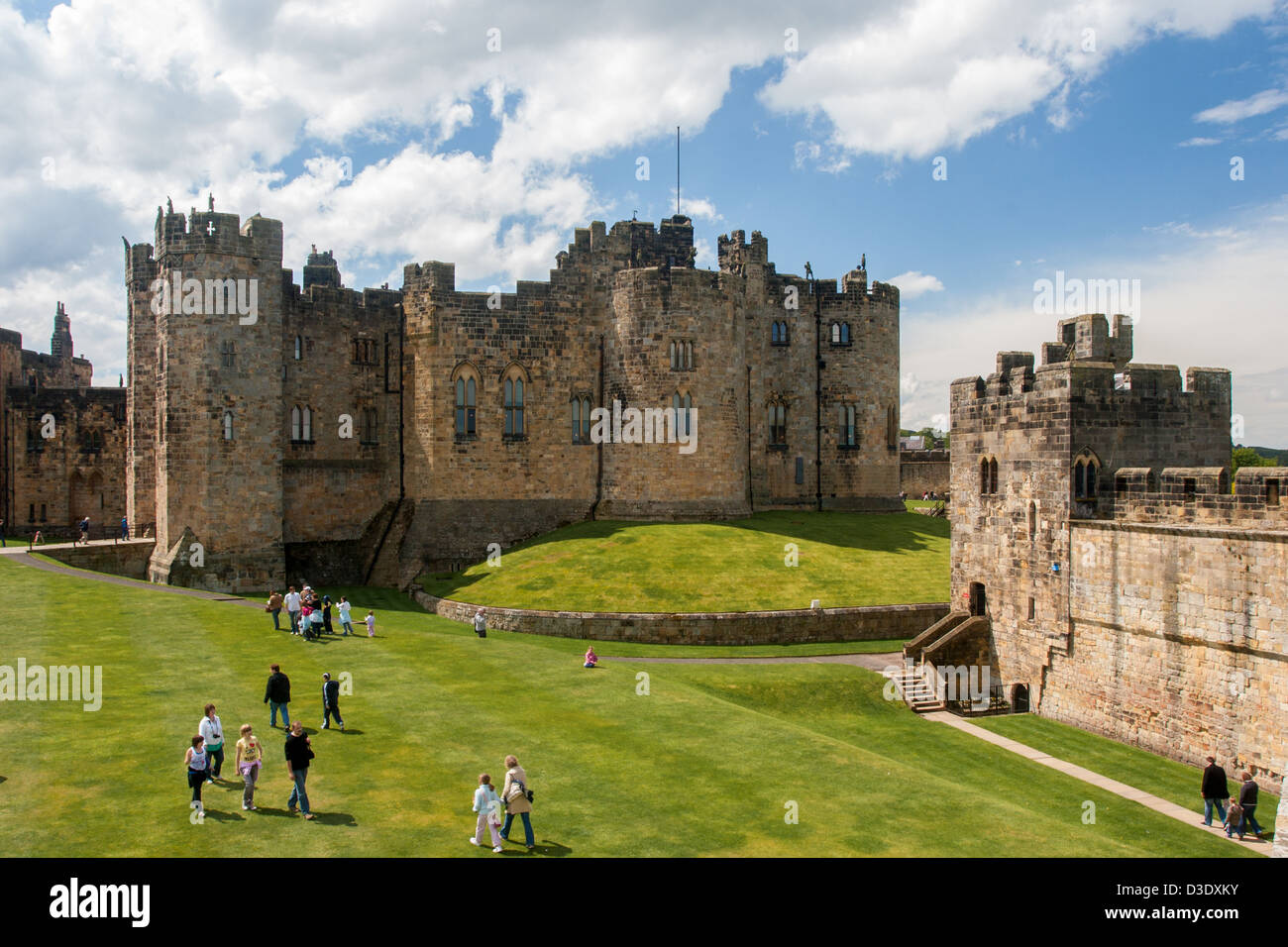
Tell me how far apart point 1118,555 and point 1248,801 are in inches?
310

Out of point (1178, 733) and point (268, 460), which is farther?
point (268, 460)

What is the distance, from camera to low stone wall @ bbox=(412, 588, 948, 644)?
34438 millimetres

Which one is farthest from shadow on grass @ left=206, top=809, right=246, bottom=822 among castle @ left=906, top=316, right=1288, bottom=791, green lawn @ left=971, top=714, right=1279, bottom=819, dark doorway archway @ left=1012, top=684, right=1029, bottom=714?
dark doorway archway @ left=1012, top=684, right=1029, bottom=714

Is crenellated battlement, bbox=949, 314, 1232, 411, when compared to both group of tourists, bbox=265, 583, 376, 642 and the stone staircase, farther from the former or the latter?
group of tourists, bbox=265, 583, 376, 642

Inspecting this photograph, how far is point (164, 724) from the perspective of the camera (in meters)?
19.0

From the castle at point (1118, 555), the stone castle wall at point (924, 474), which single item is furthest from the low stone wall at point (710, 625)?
the stone castle wall at point (924, 474)

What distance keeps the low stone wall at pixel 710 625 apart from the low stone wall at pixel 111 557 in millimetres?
16566

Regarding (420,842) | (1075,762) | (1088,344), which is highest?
(1088,344)

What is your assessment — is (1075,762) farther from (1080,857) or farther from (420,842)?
(420,842)

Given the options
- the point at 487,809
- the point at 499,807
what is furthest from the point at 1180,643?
the point at 487,809

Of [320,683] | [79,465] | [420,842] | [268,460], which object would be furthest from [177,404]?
[420,842]
